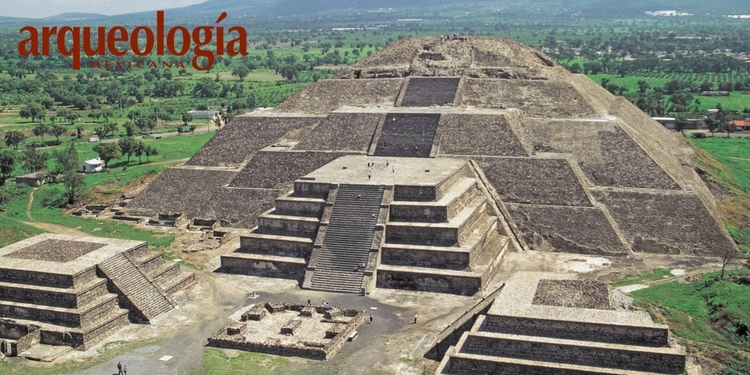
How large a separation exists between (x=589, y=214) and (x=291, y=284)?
42.5ft

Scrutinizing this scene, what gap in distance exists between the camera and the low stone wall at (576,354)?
70.2 feet

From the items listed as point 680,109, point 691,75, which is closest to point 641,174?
point 680,109

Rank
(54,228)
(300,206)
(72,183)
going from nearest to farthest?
1. (300,206)
2. (54,228)
3. (72,183)

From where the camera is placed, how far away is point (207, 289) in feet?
105

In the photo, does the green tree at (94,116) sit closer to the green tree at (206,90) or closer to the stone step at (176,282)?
the green tree at (206,90)

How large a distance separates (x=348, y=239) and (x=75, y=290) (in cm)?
1026

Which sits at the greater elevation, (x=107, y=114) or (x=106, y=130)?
(x=106, y=130)

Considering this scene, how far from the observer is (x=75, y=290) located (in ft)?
91.1

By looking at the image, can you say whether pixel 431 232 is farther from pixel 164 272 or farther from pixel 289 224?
pixel 164 272

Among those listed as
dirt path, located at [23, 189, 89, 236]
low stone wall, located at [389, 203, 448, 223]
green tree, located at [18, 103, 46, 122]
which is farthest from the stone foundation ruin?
green tree, located at [18, 103, 46, 122]

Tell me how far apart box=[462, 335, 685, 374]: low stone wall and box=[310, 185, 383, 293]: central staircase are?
29.1 ft

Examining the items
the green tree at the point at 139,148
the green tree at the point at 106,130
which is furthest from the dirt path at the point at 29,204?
the green tree at the point at 106,130

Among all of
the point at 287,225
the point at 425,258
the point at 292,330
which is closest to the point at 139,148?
the point at 287,225

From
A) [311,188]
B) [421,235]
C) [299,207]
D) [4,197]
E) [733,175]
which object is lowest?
[4,197]
